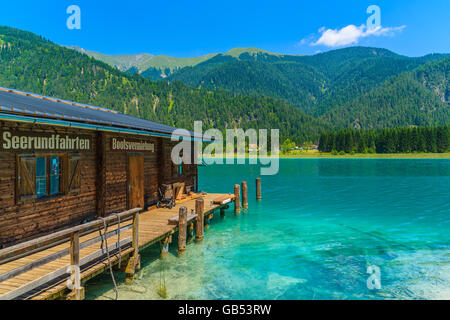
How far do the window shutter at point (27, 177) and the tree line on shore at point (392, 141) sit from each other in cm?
16113

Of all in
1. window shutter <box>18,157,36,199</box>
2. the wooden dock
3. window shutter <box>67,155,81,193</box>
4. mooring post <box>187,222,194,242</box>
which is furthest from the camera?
mooring post <box>187,222,194,242</box>

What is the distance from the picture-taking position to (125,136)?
1452 cm

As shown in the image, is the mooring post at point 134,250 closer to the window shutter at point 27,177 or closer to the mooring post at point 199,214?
the window shutter at point 27,177

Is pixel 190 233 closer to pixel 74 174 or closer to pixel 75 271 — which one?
pixel 74 174

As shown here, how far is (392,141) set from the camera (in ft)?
479

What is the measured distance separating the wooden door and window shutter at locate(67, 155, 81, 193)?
3.49 m

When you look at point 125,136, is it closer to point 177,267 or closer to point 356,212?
point 177,267

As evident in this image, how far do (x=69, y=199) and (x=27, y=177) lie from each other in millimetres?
2076

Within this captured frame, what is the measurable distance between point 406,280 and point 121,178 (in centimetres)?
1278

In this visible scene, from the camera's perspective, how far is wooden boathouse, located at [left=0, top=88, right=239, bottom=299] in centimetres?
732

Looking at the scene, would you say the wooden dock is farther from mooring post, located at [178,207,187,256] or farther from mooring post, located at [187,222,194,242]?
mooring post, located at [187,222,194,242]

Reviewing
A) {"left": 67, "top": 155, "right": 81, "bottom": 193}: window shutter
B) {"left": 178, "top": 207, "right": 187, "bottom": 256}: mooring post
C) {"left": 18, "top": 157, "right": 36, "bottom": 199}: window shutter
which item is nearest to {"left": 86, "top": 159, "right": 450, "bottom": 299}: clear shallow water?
{"left": 178, "top": 207, "right": 187, "bottom": 256}: mooring post

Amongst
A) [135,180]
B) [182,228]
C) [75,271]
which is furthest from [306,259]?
[75,271]

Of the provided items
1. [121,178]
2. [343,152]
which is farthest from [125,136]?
[343,152]
